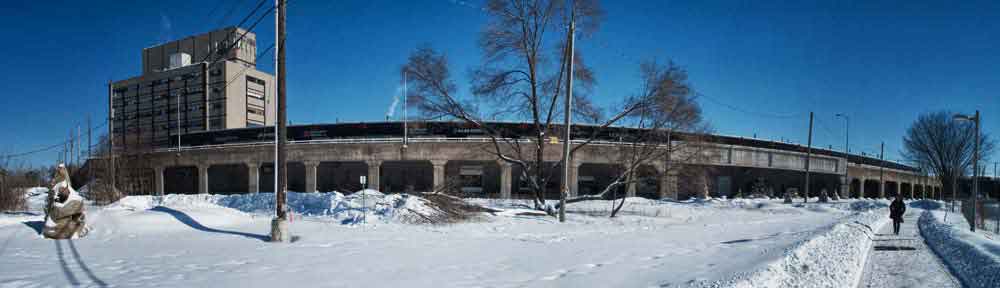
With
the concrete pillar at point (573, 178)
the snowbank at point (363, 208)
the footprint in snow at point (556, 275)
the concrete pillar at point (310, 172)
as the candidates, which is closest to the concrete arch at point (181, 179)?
the concrete pillar at point (310, 172)

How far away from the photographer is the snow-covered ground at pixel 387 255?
7.66 meters

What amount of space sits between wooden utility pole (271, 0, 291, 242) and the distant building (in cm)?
7879

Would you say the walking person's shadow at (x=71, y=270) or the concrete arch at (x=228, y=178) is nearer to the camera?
the walking person's shadow at (x=71, y=270)

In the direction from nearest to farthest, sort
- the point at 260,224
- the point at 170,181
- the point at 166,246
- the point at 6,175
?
the point at 166,246 → the point at 260,224 → the point at 6,175 → the point at 170,181

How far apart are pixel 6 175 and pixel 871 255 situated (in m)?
33.4

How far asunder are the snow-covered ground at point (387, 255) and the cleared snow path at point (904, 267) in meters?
0.43

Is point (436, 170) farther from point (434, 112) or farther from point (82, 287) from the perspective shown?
point (82, 287)

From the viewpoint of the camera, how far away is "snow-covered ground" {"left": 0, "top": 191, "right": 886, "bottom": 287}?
7.66 meters

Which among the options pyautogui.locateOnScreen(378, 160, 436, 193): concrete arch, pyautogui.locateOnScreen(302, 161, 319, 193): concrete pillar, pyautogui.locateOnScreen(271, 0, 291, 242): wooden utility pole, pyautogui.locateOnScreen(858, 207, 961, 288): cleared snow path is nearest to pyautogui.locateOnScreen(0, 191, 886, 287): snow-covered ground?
pyautogui.locateOnScreen(858, 207, 961, 288): cleared snow path

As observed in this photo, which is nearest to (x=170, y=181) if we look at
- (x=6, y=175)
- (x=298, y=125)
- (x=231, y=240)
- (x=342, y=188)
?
(x=298, y=125)

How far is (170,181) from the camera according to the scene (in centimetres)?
5484

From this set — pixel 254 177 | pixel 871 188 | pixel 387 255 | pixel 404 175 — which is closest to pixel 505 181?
pixel 404 175

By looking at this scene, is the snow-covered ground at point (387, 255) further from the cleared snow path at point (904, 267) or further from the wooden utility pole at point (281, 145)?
the wooden utility pole at point (281, 145)

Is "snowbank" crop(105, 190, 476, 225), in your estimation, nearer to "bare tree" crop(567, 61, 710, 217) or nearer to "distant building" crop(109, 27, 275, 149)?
"bare tree" crop(567, 61, 710, 217)
